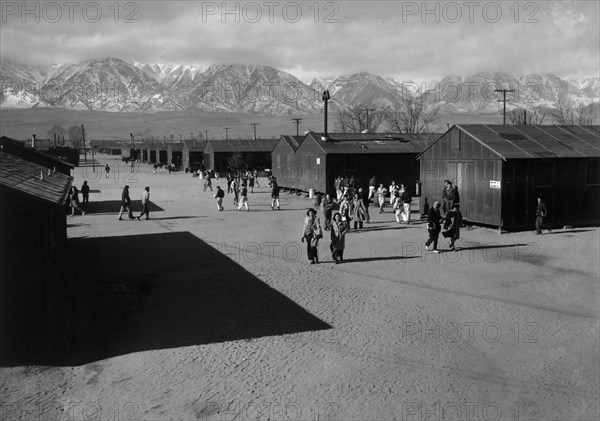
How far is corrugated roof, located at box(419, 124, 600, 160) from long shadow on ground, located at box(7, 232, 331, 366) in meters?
12.8

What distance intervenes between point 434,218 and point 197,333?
10266mm

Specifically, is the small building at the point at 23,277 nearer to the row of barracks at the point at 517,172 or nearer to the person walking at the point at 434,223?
the person walking at the point at 434,223

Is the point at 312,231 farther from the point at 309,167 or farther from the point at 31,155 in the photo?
the point at 309,167

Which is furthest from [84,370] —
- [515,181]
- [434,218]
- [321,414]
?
[515,181]

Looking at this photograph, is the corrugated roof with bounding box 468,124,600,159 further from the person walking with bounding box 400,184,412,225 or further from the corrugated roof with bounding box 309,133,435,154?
the corrugated roof with bounding box 309,133,435,154

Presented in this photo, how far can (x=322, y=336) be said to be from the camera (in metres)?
11.8

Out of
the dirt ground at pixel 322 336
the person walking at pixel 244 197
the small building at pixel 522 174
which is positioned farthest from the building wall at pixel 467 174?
the person walking at pixel 244 197

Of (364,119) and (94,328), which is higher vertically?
(364,119)

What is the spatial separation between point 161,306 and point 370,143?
2946 centimetres

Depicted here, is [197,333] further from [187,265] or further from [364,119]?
[364,119]

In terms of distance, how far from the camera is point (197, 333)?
1195 centimetres

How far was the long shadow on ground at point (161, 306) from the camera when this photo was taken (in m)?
11.7

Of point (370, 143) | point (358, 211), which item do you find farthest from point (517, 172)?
point (370, 143)

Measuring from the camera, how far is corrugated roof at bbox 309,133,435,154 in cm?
3980
